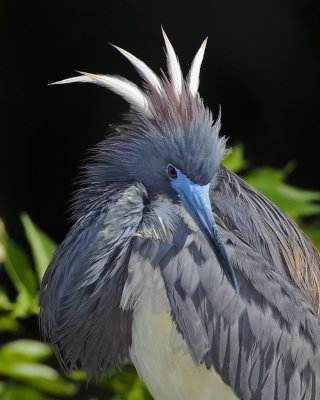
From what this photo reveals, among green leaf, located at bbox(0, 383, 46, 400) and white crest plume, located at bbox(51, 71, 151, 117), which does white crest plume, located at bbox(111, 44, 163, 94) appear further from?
green leaf, located at bbox(0, 383, 46, 400)

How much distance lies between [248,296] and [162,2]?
1.79m

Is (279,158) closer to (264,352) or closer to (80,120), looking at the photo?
(80,120)

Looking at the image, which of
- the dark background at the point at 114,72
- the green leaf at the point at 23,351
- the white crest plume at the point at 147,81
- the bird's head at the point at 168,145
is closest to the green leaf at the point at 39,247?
the green leaf at the point at 23,351

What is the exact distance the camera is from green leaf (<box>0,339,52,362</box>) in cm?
208

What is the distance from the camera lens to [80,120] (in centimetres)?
327

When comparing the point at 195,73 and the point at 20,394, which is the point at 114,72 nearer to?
the point at 20,394

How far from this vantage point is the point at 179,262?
5.35 ft

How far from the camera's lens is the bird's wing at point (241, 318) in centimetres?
163

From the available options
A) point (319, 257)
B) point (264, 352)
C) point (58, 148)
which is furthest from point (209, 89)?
point (264, 352)

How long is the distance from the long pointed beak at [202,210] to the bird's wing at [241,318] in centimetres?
7

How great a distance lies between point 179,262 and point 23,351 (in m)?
0.60

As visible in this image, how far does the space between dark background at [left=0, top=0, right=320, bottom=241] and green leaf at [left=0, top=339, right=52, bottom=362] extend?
118 cm

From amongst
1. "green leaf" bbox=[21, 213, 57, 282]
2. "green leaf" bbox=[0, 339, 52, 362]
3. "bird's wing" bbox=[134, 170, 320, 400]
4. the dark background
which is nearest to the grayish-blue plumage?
"bird's wing" bbox=[134, 170, 320, 400]

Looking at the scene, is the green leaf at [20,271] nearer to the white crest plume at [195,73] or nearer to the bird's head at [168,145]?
the bird's head at [168,145]
